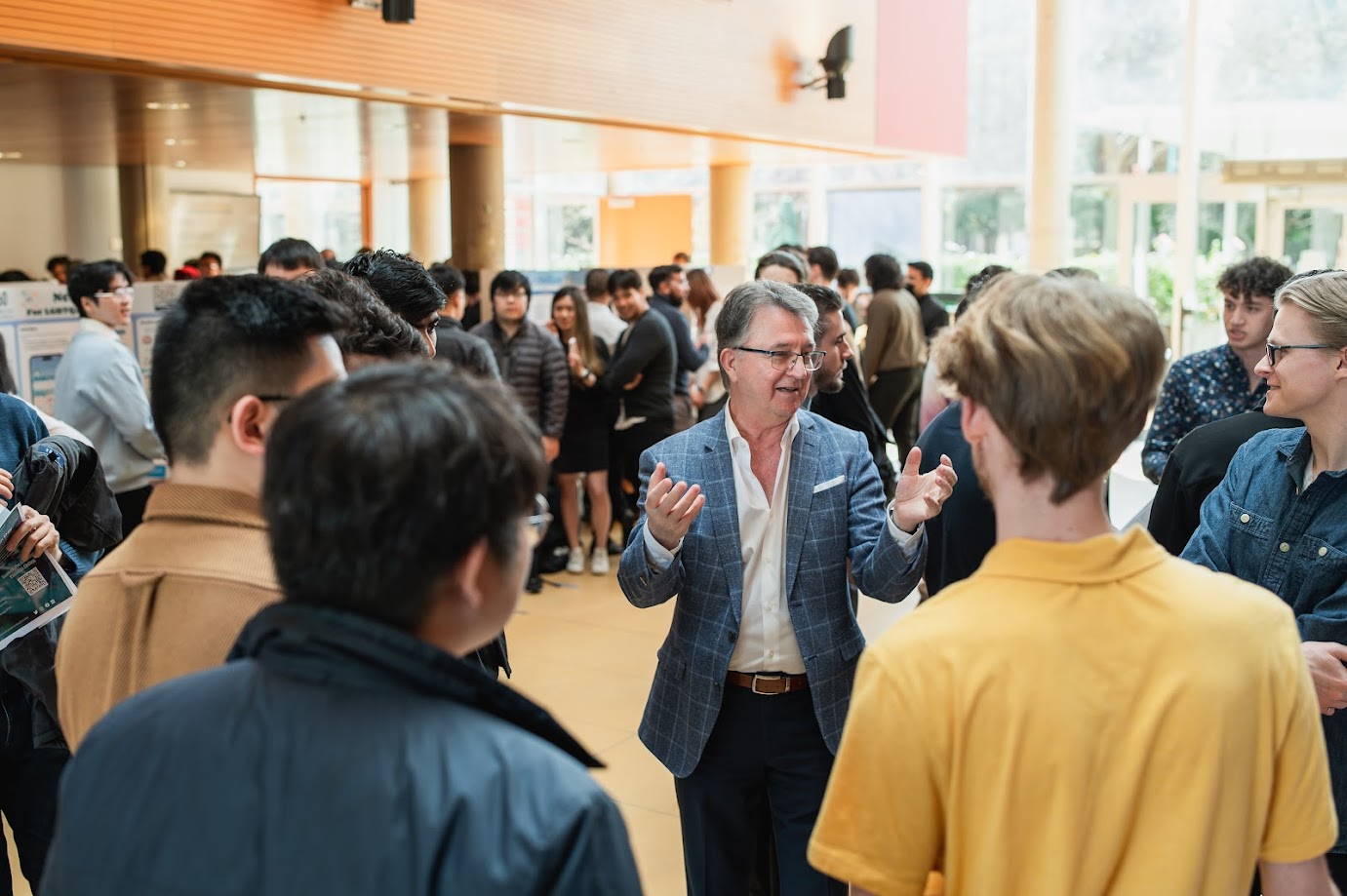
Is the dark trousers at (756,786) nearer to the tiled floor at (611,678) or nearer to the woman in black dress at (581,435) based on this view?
the tiled floor at (611,678)

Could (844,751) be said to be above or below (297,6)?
below

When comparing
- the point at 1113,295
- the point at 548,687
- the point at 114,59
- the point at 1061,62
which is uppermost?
the point at 1061,62

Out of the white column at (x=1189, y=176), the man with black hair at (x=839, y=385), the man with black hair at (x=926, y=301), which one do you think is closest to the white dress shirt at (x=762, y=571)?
the man with black hair at (x=839, y=385)

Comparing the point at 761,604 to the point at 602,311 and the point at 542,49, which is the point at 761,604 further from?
the point at 542,49

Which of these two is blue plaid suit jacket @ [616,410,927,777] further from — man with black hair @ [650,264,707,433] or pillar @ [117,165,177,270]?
pillar @ [117,165,177,270]

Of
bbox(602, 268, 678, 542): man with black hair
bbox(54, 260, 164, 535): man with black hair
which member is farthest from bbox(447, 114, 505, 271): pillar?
bbox(54, 260, 164, 535): man with black hair

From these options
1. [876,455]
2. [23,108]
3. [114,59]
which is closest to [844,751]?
[876,455]

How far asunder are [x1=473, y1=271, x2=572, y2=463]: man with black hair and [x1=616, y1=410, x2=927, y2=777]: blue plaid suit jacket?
4.40 m

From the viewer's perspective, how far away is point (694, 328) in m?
10.4

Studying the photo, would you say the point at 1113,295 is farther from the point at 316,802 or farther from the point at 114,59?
the point at 114,59

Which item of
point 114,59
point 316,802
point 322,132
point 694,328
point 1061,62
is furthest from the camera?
point 1061,62

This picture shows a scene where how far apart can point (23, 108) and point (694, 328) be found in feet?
19.3

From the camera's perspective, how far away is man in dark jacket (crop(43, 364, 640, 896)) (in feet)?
3.55

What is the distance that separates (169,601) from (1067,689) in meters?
1.09
